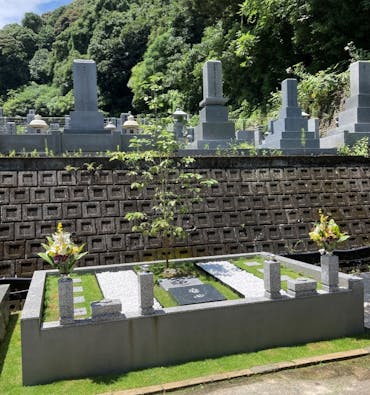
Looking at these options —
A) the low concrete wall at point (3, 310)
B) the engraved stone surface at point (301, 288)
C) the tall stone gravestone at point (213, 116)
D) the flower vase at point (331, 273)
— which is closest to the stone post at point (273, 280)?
the engraved stone surface at point (301, 288)

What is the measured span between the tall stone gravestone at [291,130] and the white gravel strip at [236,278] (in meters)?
7.07

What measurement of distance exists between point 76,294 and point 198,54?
88.2ft

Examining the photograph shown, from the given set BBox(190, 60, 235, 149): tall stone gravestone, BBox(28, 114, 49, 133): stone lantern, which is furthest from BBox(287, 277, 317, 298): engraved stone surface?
BBox(28, 114, 49, 133): stone lantern

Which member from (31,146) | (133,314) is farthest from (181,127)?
(133,314)

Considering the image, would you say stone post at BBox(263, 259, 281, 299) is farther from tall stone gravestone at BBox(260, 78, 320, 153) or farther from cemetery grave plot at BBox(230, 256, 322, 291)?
tall stone gravestone at BBox(260, 78, 320, 153)

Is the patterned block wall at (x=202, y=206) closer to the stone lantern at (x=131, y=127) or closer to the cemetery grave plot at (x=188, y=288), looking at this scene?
the cemetery grave plot at (x=188, y=288)

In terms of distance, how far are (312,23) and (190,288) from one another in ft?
71.0

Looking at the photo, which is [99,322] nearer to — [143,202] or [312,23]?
[143,202]

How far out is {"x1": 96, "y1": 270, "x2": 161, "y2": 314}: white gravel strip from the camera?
5.71 m

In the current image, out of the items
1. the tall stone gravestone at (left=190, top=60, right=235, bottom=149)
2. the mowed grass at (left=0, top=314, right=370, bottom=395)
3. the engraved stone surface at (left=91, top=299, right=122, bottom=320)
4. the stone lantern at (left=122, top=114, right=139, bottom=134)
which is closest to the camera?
the mowed grass at (left=0, top=314, right=370, bottom=395)

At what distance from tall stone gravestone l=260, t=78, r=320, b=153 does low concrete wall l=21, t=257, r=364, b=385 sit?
8560 millimetres

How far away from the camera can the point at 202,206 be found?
10.0m

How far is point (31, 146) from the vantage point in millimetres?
11539

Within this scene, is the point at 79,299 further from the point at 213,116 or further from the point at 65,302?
the point at 213,116
